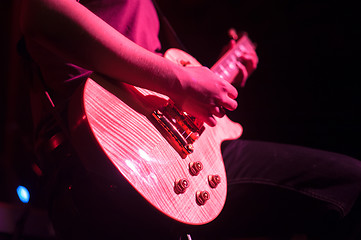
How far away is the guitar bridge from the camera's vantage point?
2.31 ft

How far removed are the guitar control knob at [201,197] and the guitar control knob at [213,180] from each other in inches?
2.3

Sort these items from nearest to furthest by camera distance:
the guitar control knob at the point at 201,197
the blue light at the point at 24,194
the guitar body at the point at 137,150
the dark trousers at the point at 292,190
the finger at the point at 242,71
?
1. the guitar body at the point at 137,150
2. the guitar control knob at the point at 201,197
3. the dark trousers at the point at 292,190
4. the finger at the point at 242,71
5. the blue light at the point at 24,194

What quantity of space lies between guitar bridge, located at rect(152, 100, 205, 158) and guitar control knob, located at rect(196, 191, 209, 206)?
0.11 metres

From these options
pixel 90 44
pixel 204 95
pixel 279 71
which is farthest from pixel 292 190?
pixel 279 71

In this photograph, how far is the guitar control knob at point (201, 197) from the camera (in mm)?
674

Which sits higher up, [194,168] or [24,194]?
[194,168]

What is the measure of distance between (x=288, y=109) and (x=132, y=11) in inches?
53.4

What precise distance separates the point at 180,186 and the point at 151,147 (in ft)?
0.41

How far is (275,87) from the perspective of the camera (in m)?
1.89

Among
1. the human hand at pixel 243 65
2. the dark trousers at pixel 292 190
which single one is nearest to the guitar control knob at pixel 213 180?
the dark trousers at pixel 292 190

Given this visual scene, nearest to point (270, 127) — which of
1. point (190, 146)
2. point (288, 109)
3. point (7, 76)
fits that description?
point (288, 109)

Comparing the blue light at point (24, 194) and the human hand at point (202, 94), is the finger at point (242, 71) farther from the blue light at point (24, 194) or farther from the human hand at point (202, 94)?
the blue light at point (24, 194)

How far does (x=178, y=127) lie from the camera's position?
2.47ft

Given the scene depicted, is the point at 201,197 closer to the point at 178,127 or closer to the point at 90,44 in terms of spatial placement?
the point at 178,127
